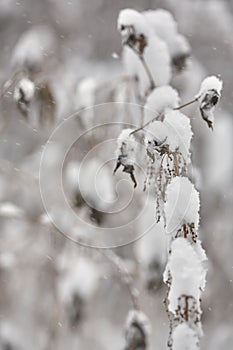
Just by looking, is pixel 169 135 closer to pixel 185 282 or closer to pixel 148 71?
pixel 185 282

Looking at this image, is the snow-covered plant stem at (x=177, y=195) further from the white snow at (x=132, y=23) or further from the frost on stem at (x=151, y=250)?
the frost on stem at (x=151, y=250)

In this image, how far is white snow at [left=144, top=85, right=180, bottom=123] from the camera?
1.16 metres

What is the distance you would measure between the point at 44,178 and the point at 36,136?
0.65 metres

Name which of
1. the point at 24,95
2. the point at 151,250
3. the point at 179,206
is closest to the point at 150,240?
the point at 151,250

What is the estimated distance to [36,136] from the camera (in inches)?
116

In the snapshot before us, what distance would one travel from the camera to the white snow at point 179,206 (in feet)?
2.88

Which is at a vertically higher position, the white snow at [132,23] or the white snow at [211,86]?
the white snow at [132,23]

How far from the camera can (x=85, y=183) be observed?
173cm

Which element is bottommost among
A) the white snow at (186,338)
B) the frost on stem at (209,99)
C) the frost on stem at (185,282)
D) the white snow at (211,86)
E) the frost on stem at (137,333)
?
the white snow at (186,338)

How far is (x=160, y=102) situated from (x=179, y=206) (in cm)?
32

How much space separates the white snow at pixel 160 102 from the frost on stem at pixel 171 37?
162 mm

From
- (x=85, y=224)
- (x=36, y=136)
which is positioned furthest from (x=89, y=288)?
(x=36, y=136)

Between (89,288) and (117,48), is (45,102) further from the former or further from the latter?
(117,48)

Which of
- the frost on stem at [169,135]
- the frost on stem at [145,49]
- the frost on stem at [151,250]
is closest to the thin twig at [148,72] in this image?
the frost on stem at [145,49]
